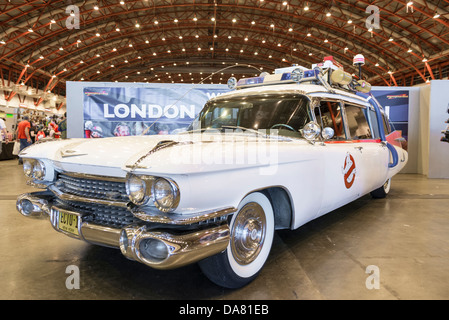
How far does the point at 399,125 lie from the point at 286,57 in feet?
70.4

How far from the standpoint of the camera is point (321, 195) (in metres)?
3.17

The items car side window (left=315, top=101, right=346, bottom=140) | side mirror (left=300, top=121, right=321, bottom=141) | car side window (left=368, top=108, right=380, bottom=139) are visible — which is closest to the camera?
side mirror (left=300, top=121, right=321, bottom=141)

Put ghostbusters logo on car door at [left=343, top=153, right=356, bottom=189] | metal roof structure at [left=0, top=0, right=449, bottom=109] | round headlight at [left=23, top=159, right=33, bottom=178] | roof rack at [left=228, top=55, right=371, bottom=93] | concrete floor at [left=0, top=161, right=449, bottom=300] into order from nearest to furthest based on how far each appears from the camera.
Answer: concrete floor at [left=0, top=161, right=449, bottom=300] → round headlight at [left=23, top=159, right=33, bottom=178] → ghostbusters logo on car door at [left=343, top=153, right=356, bottom=189] → roof rack at [left=228, top=55, right=371, bottom=93] → metal roof structure at [left=0, top=0, right=449, bottom=109]

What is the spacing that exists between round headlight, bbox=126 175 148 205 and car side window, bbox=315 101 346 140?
2126 millimetres

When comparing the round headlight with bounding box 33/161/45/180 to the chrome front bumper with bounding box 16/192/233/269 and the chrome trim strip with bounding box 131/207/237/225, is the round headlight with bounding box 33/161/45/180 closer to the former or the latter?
the chrome front bumper with bounding box 16/192/233/269

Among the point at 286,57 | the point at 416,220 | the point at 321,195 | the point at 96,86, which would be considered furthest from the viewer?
the point at 286,57

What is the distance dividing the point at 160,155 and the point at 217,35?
26.2m

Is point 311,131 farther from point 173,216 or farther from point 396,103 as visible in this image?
point 396,103

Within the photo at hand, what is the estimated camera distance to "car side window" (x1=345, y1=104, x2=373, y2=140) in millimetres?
4091

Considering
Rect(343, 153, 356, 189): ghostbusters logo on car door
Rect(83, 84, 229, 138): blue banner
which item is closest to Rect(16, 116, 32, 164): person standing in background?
Rect(83, 84, 229, 138): blue banner
